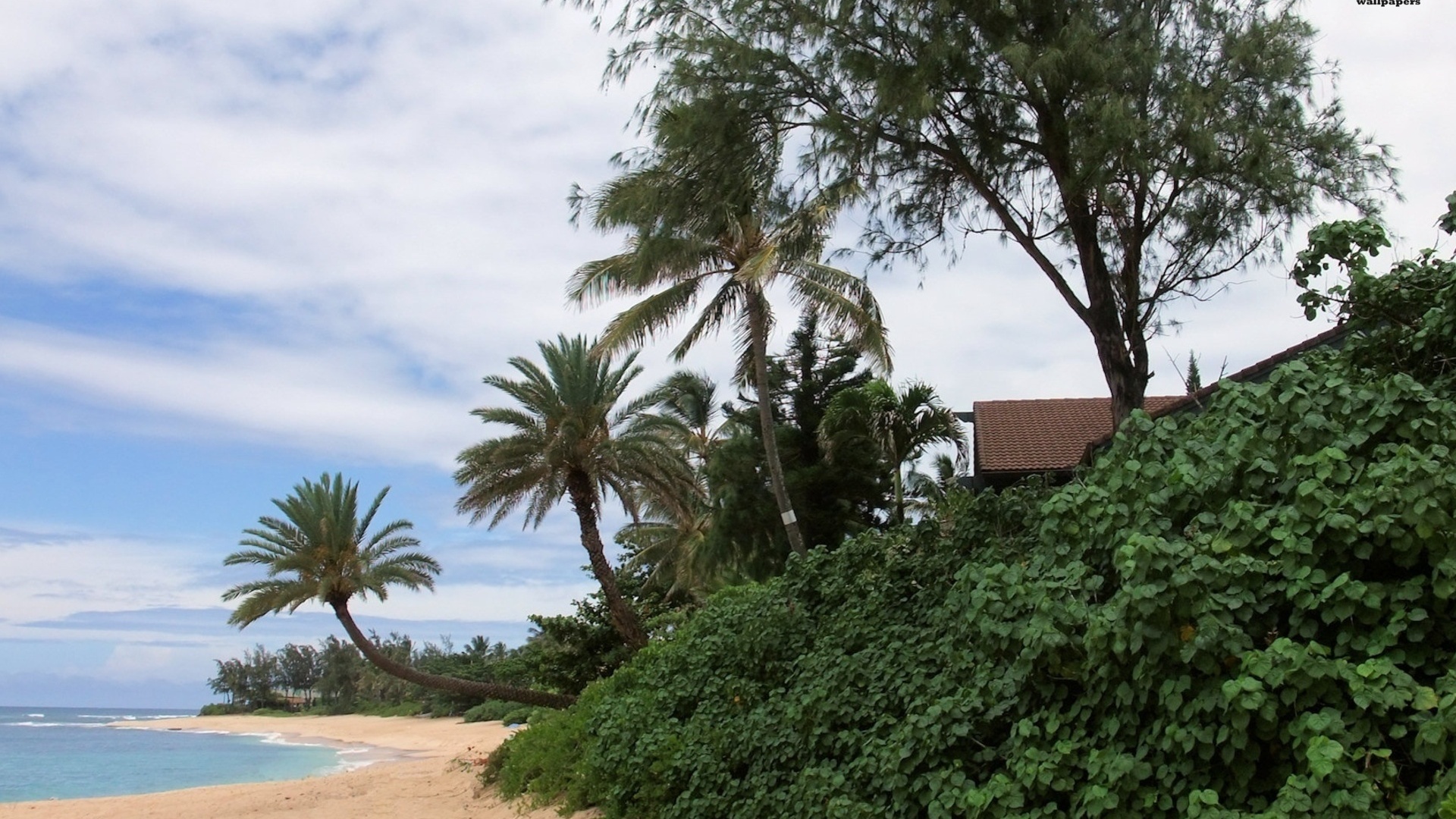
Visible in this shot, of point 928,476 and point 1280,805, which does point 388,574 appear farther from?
point 1280,805

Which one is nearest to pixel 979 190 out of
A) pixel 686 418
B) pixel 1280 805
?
pixel 1280 805

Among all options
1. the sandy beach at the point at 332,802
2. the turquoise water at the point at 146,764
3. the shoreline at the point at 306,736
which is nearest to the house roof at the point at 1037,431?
the sandy beach at the point at 332,802

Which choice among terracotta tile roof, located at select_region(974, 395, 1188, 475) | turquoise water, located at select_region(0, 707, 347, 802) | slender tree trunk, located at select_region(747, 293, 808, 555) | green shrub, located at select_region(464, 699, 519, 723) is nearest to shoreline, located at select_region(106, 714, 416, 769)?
turquoise water, located at select_region(0, 707, 347, 802)

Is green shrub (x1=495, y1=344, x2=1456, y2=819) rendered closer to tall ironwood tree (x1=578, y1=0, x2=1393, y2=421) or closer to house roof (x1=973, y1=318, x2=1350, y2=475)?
tall ironwood tree (x1=578, y1=0, x2=1393, y2=421)

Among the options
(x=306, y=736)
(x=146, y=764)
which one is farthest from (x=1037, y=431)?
(x=306, y=736)

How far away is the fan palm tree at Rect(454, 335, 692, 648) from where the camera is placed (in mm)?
23766

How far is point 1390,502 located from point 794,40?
24.3 feet

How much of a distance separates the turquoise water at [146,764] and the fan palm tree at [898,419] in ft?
61.0

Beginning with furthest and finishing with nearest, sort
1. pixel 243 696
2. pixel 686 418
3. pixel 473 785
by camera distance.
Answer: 1. pixel 243 696
2. pixel 686 418
3. pixel 473 785

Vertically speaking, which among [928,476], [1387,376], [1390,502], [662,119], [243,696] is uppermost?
[662,119]

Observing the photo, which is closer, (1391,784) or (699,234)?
(1391,784)

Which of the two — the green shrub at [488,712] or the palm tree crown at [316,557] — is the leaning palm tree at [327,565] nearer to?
the palm tree crown at [316,557]

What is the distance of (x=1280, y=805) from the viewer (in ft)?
15.6

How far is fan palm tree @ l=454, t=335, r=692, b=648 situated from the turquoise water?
41.9 ft
